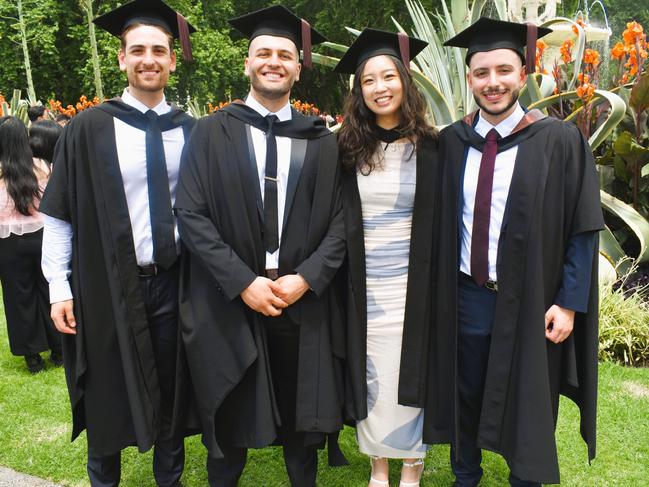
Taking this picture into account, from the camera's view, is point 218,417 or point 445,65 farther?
point 445,65

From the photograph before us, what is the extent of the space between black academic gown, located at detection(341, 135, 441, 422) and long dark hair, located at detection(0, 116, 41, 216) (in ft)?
Result: 10.1

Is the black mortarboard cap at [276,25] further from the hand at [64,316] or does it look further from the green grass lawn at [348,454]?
the green grass lawn at [348,454]

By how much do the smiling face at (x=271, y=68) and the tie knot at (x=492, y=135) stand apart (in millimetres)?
921

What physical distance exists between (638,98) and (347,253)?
425 centimetres

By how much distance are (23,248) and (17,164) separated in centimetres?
70

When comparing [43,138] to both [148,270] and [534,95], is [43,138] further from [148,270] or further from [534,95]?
[534,95]

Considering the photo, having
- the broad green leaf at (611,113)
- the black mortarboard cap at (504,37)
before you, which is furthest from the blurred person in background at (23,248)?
the broad green leaf at (611,113)

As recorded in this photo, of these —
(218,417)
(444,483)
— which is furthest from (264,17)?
(444,483)

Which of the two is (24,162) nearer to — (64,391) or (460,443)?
(64,391)

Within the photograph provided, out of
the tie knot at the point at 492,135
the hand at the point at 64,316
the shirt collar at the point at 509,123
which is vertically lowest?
the hand at the point at 64,316

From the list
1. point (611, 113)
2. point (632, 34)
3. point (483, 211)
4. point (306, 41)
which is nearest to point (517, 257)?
point (483, 211)

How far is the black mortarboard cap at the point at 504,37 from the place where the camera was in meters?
2.53

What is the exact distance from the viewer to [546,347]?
2523 mm

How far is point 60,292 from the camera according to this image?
2590 millimetres
